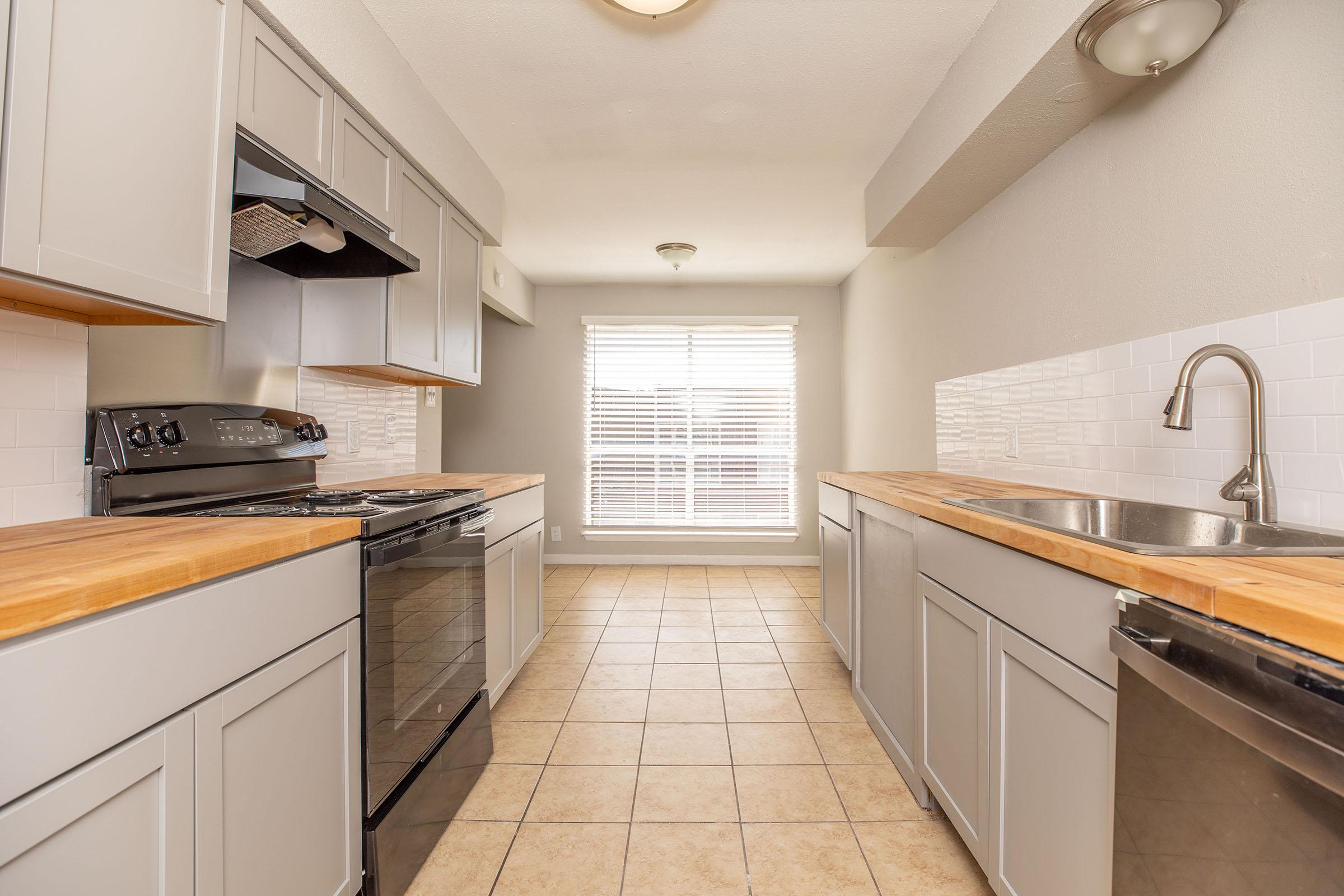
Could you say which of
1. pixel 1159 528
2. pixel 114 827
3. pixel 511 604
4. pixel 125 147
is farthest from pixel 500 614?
pixel 1159 528

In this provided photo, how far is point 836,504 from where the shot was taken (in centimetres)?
273

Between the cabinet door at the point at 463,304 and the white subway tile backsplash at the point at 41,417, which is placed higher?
the cabinet door at the point at 463,304

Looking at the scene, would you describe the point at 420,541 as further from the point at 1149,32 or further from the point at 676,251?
the point at 676,251

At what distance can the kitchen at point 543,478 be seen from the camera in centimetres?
82

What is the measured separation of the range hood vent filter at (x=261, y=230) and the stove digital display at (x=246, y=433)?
0.51 metres

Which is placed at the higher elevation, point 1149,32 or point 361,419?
point 1149,32

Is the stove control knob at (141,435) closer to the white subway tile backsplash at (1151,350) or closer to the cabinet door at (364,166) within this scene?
the cabinet door at (364,166)

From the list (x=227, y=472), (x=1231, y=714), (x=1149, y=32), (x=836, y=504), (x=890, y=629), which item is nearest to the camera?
(x=1231, y=714)

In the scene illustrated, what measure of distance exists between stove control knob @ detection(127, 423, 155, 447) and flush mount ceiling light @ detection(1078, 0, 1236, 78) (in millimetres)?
2499

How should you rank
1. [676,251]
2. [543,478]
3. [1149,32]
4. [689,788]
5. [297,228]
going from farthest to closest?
[676,251] < [543,478] < [689,788] < [297,228] < [1149,32]

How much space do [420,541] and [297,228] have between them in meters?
0.91

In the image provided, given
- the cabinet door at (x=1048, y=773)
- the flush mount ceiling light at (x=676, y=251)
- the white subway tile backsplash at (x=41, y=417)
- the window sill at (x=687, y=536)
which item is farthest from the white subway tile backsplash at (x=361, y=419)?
the window sill at (x=687, y=536)

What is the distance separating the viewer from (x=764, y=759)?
2094mm

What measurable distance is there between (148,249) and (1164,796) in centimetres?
195
